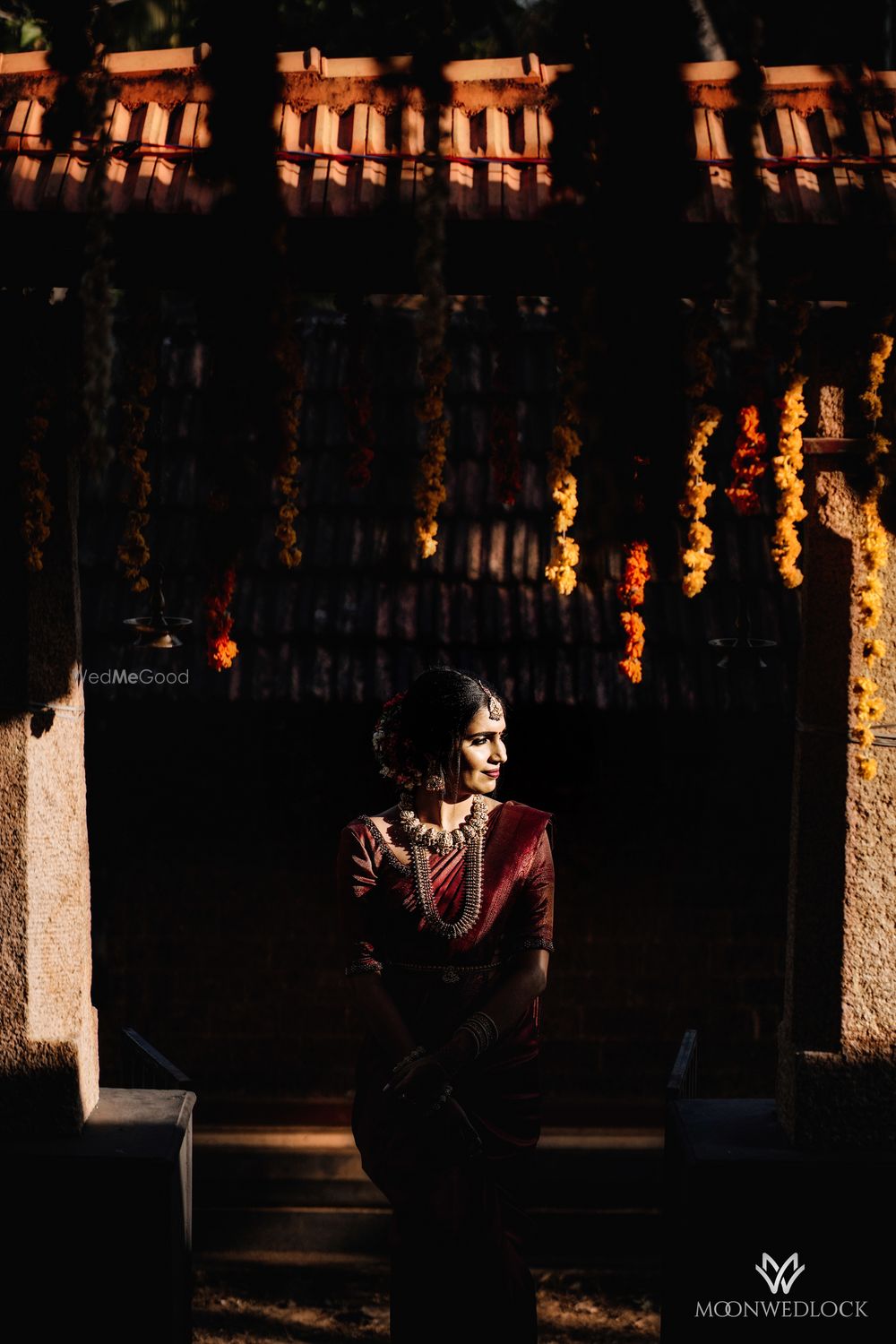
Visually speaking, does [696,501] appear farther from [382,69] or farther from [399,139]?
[382,69]

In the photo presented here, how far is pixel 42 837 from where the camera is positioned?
396 cm

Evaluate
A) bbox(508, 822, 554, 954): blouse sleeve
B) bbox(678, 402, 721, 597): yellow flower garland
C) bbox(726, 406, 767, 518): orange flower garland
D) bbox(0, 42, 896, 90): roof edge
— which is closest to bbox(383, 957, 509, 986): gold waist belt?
bbox(508, 822, 554, 954): blouse sleeve

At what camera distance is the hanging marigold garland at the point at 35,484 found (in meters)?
3.82

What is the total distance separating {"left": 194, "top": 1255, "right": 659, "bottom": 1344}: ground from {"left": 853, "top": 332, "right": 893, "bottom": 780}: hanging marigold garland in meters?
3.14

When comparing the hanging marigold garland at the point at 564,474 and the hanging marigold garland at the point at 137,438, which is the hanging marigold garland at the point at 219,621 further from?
the hanging marigold garland at the point at 564,474

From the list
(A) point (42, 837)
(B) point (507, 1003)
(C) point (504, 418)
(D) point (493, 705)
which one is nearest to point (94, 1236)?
(A) point (42, 837)

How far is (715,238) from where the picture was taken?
3582mm

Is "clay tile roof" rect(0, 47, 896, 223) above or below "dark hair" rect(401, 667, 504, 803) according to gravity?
above

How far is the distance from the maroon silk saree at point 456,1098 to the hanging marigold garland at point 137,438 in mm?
1016

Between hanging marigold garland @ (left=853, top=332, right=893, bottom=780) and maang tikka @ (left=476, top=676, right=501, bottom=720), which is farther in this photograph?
hanging marigold garland @ (left=853, top=332, right=893, bottom=780)

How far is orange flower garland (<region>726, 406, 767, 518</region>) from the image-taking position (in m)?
3.67

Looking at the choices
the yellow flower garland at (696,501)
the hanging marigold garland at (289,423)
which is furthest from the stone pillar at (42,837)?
the yellow flower garland at (696,501)

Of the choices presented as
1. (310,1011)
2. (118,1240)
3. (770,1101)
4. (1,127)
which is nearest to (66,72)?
(1,127)

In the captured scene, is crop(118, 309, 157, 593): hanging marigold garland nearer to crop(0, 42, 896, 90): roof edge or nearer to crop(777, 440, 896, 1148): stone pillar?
crop(0, 42, 896, 90): roof edge
